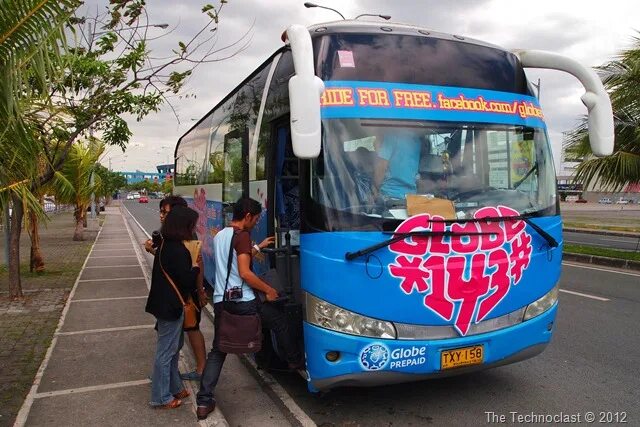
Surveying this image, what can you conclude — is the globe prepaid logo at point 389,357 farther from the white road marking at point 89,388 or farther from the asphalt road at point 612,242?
the asphalt road at point 612,242

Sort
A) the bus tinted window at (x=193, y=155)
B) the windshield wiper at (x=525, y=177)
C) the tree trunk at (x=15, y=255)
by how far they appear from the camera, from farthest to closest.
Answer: the bus tinted window at (x=193, y=155)
the tree trunk at (x=15, y=255)
the windshield wiper at (x=525, y=177)

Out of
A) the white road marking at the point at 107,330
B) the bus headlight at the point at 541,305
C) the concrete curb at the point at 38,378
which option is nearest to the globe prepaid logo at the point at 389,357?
the bus headlight at the point at 541,305

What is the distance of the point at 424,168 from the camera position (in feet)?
13.0

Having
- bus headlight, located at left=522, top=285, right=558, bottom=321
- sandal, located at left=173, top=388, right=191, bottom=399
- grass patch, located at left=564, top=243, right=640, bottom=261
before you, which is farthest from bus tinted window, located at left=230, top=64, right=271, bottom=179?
grass patch, located at left=564, top=243, right=640, bottom=261

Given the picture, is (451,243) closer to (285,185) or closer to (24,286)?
(285,185)

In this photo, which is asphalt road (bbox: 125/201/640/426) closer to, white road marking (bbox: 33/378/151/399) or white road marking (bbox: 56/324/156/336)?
white road marking (bbox: 33/378/151/399)

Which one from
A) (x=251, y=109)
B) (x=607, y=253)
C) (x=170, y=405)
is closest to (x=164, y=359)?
(x=170, y=405)

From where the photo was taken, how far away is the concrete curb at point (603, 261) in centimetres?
1212

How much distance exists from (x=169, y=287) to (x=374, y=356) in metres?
1.66

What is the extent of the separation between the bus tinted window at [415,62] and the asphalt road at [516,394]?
2.61 meters

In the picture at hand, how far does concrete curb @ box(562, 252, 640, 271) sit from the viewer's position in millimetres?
12117

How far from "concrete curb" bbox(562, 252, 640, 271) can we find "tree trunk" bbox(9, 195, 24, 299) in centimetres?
1257

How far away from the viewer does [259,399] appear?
4.57 meters

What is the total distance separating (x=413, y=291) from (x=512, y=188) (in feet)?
4.33
